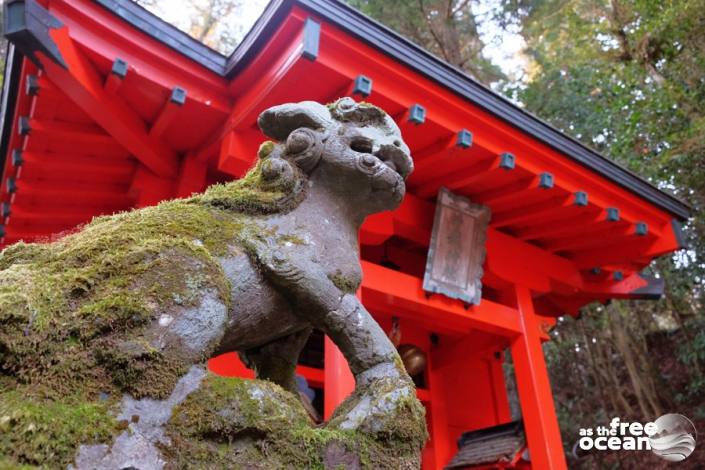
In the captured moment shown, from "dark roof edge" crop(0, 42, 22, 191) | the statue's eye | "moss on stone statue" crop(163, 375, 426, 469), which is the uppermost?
"dark roof edge" crop(0, 42, 22, 191)

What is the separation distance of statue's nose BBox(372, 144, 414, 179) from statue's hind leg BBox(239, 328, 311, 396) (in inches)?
24.3

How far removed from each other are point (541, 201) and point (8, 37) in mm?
3728

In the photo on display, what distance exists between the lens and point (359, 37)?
9.97 ft

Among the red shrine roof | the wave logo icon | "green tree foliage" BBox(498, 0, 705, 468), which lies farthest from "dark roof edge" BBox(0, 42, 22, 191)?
"green tree foliage" BBox(498, 0, 705, 468)

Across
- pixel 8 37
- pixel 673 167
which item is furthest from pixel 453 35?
pixel 8 37

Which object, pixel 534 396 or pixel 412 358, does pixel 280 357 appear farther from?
pixel 412 358

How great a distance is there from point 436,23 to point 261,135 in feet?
25.9

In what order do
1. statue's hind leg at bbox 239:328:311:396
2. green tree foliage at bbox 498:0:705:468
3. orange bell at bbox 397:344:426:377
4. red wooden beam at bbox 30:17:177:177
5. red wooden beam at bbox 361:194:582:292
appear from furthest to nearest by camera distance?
green tree foliage at bbox 498:0:705:468 → orange bell at bbox 397:344:426:377 → red wooden beam at bbox 361:194:582:292 → red wooden beam at bbox 30:17:177:177 → statue's hind leg at bbox 239:328:311:396

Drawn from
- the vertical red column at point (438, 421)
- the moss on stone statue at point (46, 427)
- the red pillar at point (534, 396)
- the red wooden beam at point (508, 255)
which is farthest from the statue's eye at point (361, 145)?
the vertical red column at point (438, 421)

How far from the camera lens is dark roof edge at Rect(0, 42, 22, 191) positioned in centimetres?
329

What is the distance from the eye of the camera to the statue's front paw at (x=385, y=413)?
1318mm

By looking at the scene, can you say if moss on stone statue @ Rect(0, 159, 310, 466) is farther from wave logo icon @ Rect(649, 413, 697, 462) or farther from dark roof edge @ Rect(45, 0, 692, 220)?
wave logo icon @ Rect(649, 413, 697, 462)

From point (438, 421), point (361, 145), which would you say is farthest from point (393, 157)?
point (438, 421)

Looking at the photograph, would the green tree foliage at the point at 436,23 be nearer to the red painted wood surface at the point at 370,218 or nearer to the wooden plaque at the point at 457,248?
the red painted wood surface at the point at 370,218
